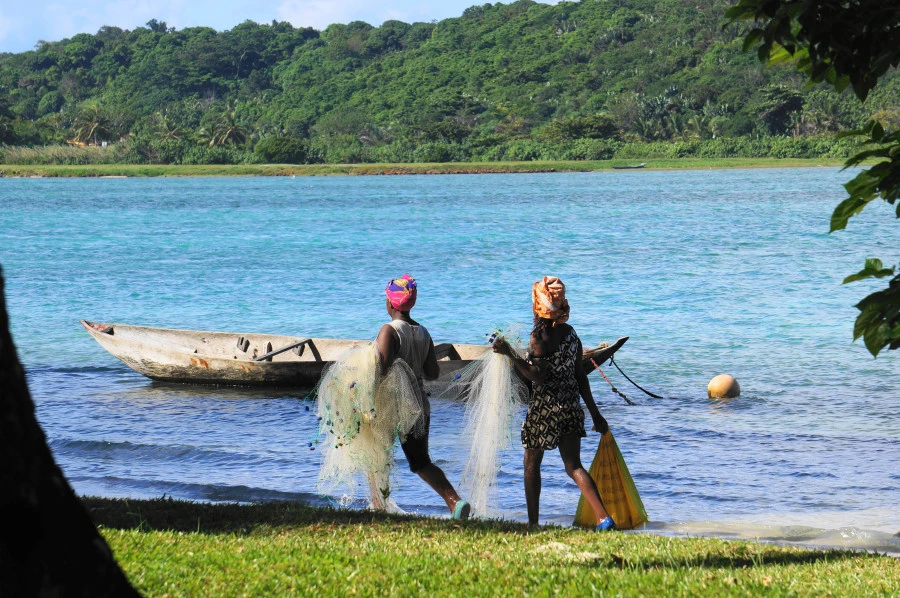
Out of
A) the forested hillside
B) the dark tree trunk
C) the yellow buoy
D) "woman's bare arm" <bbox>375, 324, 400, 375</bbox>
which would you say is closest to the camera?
the dark tree trunk

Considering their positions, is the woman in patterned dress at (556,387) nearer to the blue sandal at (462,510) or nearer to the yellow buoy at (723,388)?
the blue sandal at (462,510)

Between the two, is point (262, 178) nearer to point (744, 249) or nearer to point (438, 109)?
point (438, 109)

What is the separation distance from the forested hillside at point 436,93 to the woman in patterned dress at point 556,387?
107m

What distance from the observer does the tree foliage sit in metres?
3.91

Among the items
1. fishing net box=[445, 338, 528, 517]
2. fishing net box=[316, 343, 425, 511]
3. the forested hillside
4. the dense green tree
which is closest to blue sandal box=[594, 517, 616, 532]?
fishing net box=[445, 338, 528, 517]

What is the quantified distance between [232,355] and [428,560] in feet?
40.0

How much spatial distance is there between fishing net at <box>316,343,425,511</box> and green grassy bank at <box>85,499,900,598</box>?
37 centimetres

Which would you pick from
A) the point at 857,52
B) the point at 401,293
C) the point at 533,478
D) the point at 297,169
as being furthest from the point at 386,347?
the point at 297,169

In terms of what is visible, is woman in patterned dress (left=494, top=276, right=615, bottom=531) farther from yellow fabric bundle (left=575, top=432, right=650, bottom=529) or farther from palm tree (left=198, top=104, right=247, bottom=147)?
palm tree (left=198, top=104, right=247, bottom=147)

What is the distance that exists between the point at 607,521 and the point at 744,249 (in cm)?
3818

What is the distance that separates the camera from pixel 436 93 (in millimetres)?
153750

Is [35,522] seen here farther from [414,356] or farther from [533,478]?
[533,478]

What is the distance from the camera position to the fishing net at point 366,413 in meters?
7.74

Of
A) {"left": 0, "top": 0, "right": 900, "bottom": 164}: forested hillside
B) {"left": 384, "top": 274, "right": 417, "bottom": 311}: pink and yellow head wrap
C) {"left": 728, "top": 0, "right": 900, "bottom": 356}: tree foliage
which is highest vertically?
{"left": 0, "top": 0, "right": 900, "bottom": 164}: forested hillside
